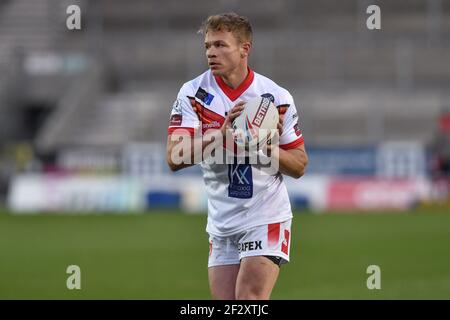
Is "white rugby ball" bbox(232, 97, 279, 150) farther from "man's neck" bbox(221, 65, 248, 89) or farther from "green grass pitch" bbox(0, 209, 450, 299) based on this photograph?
"green grass pitch" bbox(0, 209, 450, 299)

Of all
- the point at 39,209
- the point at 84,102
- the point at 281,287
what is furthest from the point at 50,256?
the point at 84,102

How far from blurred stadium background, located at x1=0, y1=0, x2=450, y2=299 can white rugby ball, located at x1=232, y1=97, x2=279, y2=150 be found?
10.3 m

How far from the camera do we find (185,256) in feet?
64.5

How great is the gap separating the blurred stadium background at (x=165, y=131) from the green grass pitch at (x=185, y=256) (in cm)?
9

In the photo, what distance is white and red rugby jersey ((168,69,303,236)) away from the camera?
7617mm

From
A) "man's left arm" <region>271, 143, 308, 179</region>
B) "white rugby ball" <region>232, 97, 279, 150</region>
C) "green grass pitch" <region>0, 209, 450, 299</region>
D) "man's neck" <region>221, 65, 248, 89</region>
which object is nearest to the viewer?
"white rugby ball" <region>232, 97, 279, 150</region>

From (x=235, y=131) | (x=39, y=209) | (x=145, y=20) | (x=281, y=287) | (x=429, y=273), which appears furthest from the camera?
(x=145, y=20)

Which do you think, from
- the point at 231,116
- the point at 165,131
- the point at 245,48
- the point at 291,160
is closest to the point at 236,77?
the point at 245,48

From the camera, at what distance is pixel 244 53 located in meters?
7.53

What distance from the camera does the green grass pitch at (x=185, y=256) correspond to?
14.4 m

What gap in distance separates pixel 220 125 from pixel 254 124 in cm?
50

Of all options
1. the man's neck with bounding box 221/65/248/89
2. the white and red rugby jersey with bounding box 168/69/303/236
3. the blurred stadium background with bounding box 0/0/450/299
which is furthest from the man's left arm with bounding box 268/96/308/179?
the blurred stadium background with bounding box 0/0/450/299

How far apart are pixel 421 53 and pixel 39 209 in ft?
45.4
